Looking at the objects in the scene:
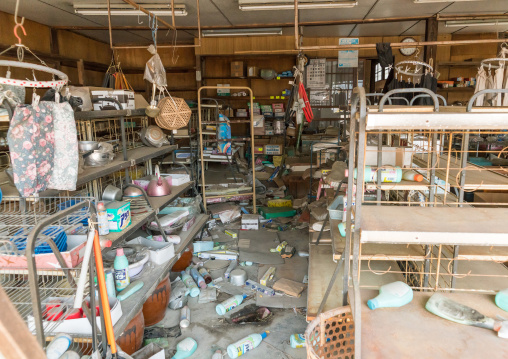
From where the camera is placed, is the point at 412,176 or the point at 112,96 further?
the point at 112,96

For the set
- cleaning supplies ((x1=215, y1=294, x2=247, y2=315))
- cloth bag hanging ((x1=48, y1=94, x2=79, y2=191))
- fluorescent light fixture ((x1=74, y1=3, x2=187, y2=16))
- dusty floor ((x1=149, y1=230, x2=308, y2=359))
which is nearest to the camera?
cloth bag hanging ((x1=48, y1=94, x2=79, y2=191))

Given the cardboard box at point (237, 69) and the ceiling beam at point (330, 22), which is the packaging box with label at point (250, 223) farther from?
the cardboard box at point (237, 69)

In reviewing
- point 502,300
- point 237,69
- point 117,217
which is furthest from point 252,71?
point 502,300

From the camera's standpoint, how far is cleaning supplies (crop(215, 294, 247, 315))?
3.12m

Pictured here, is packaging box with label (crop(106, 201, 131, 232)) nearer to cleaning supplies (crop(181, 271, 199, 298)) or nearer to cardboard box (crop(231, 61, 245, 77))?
cleaning supplies (crop(181, 271, 199, 298))

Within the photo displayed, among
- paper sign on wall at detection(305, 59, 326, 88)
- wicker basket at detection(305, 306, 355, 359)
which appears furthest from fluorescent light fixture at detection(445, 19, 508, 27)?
wicker basket at detection(305, 306, 355, 359)

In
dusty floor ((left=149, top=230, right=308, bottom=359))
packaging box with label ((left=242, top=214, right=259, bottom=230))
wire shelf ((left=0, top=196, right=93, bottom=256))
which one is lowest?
dusty floor ((left=149, top=230, right=308, bottom=359))

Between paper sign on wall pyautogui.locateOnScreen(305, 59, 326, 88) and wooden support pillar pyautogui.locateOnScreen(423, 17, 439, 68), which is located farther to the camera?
paper sign on wall pyautogui.locateOnScreen(305, 59, 326, 88)

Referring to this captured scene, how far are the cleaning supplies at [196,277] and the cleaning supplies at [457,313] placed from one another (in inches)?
88.3

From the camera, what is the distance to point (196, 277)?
3648 mm

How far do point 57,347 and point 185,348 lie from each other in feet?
3.55

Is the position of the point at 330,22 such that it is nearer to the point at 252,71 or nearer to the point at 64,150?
the point at 252,71

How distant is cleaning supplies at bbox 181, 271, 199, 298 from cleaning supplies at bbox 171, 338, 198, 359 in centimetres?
71

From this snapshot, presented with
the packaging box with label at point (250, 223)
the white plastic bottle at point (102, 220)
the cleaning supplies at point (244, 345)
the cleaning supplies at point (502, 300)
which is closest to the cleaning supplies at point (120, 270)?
the white plastic bottle at point (102, 220)
